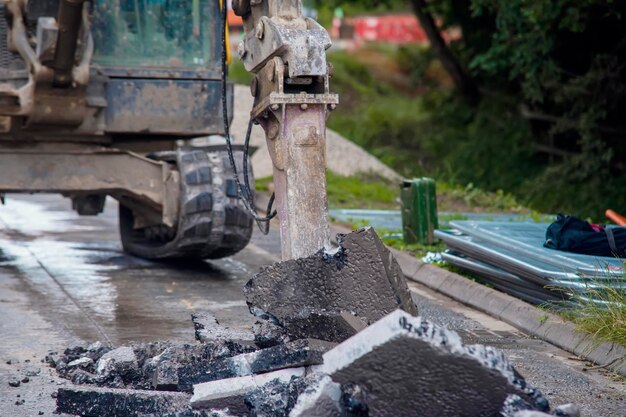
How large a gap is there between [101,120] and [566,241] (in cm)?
390

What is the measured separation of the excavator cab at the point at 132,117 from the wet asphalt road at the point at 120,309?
0.53 meters

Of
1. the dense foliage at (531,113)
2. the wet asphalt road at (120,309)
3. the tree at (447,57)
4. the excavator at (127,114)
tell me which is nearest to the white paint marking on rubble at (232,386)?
the wet asphalt road at (120,309)

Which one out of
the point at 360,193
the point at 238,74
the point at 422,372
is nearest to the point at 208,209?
the point at 422,372

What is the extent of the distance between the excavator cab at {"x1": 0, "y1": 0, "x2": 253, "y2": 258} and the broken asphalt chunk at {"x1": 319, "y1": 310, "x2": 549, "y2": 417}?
15.9 feet

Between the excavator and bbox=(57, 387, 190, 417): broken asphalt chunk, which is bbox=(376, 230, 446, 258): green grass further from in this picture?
bbox=(57, 387, 190, 417): broken asphalt chunk

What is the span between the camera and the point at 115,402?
558cm

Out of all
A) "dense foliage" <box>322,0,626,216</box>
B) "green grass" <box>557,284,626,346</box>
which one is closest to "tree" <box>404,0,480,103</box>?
"dense foliage" <box>322,0,626,216</box>

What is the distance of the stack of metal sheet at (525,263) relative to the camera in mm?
7875

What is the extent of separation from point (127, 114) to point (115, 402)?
4521 millimetres

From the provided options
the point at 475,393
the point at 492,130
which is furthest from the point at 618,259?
the point at 492,130

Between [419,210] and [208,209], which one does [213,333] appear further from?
[419,210]

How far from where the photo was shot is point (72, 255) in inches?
431

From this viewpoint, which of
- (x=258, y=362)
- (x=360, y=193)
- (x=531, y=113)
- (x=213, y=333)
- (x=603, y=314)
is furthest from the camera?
(x=531, y=113)

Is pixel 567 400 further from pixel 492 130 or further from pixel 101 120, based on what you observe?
pixel 492 130
